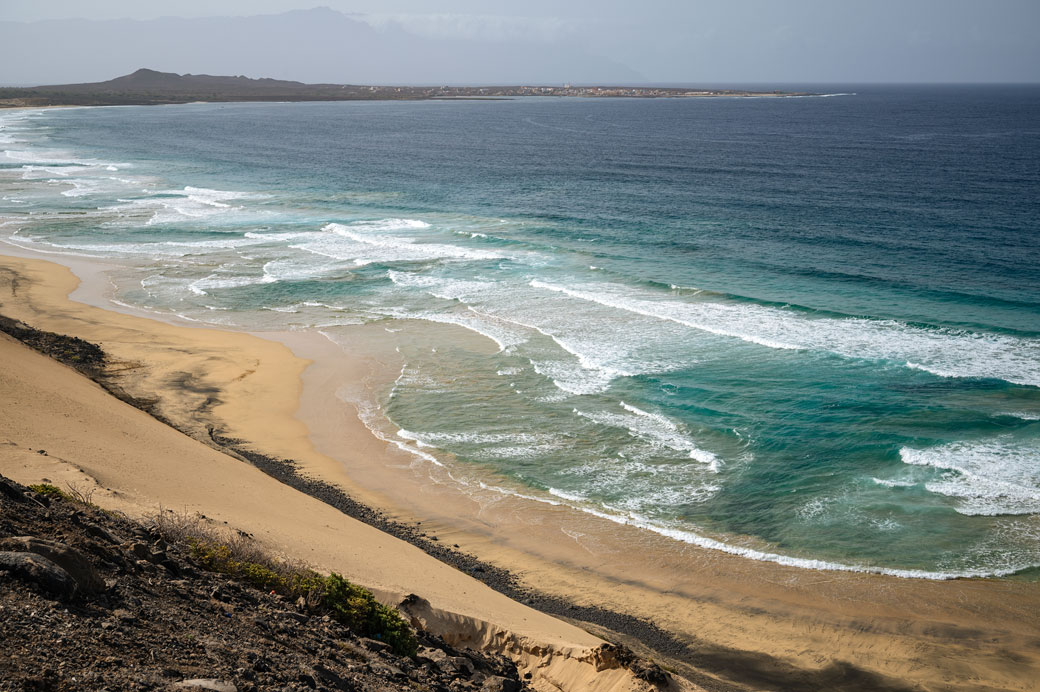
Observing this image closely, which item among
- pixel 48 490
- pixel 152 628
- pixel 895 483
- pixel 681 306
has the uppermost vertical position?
pixel 681 306

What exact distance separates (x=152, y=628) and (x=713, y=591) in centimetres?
1207

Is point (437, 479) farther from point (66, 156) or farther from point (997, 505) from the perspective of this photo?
point (66, 156)

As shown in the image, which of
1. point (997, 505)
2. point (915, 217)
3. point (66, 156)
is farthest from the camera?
point (66, 156)

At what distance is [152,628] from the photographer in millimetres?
9422

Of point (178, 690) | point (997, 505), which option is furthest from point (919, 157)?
point (178, 690)

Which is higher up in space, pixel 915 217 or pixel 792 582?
pixel 915 217

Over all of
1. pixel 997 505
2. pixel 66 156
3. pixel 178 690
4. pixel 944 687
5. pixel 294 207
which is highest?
pixel 66 156

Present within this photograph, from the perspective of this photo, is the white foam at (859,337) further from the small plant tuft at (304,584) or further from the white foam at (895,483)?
the small plant tuft at (304,584)

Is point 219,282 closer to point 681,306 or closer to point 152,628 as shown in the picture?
point 681,306

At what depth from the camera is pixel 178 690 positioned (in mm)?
8133

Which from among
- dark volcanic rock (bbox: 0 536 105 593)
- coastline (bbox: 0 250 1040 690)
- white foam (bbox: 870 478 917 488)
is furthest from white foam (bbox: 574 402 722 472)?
dark volcanic rock (bbox: 0 536 105 593)

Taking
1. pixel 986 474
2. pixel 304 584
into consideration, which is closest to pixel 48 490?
pixel 304 584

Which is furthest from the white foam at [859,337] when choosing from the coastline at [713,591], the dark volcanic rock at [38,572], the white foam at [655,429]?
the dark volcanic rock at [38,572]

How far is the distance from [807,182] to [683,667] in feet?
198
